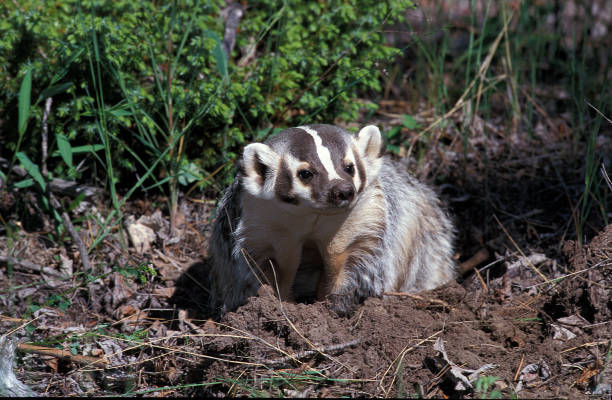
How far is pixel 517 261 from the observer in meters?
3.91

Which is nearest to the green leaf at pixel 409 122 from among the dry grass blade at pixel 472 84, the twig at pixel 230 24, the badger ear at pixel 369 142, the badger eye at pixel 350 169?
the dry grass blade at pixel 472 84

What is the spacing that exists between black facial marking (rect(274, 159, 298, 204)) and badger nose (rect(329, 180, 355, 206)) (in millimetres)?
212

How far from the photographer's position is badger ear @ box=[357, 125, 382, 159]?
3133mm

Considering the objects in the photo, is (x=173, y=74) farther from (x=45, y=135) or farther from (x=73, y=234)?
(x=73, y=234)

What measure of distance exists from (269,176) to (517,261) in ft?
5.79

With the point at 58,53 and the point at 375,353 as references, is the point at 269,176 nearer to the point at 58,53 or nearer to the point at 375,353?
the point at 375,353

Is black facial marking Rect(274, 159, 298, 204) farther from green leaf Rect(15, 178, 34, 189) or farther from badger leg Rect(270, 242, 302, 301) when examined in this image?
green leaf Rect(15, 178, 34, 189)

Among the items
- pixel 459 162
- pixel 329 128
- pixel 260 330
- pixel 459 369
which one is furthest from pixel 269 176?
pixel 459 162

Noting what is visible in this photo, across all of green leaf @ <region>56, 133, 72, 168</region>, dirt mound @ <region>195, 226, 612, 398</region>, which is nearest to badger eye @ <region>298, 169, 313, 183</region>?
dirt mound @ <region>195, 226, 612, 398</region>

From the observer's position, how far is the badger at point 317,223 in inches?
112

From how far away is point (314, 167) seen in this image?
281 cm

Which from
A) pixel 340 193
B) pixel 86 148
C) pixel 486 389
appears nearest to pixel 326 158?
pixel 340 193

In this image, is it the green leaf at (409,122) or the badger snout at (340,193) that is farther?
the green leaf at (409,122)

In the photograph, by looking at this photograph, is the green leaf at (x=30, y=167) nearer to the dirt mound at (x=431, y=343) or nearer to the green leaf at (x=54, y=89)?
the green leaf at (x=54, y=89)
